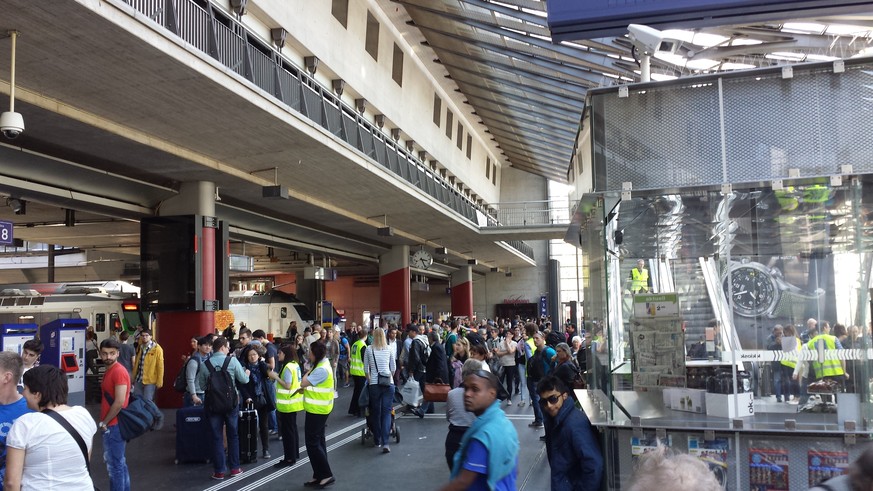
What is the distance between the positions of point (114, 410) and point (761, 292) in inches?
244

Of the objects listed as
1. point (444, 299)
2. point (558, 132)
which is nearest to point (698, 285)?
point (558, 132)

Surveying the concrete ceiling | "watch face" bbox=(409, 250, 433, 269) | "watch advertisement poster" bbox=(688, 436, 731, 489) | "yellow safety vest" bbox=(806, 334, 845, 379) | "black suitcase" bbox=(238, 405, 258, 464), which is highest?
the concrete ceiling

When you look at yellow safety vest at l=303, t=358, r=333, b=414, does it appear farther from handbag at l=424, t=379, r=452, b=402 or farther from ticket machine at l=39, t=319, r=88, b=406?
ticket machine at l=39, t=319, r=88, b=406

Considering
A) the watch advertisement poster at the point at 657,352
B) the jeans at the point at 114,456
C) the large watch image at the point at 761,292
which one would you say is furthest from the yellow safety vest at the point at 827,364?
the jeans at the point at 114,456

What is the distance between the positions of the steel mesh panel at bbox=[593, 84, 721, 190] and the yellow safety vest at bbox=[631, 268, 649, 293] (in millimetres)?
1888

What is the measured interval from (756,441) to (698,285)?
7.56 ft

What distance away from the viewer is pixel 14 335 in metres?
13.4

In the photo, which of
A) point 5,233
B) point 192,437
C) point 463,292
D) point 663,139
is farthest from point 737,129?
point 463,292

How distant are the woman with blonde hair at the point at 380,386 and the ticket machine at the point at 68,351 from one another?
6.73 m

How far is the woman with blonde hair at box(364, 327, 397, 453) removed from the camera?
10.6 metres

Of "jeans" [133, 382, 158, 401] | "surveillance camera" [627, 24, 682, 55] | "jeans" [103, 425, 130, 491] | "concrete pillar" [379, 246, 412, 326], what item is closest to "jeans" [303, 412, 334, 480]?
"jeans" [103, 425, 130, 491]

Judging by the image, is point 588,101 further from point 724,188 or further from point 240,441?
point 240,441

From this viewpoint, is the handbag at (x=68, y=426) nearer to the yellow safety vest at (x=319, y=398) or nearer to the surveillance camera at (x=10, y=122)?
the yellow safety vest at (x=319, y=398)

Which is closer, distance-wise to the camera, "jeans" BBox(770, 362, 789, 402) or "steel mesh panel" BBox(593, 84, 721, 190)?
"steel mesh panel" BBox(593, 84, 721, 190)
